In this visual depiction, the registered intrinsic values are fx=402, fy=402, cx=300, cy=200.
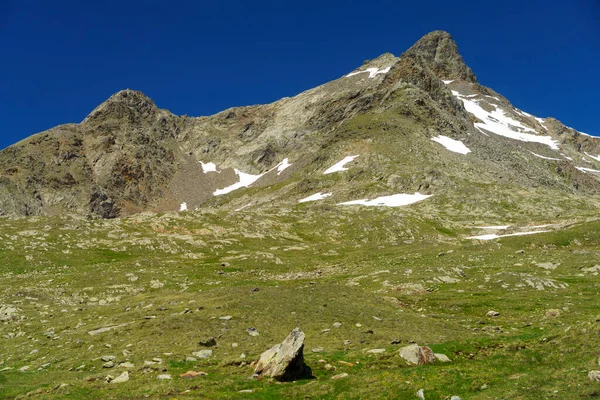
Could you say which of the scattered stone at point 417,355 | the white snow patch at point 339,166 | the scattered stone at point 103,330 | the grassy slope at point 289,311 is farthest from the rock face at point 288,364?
the white snow patch at point 339,166

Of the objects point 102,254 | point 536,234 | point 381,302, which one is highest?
point 102,254

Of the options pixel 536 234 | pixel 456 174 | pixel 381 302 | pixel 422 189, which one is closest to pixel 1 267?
pixel 381 302

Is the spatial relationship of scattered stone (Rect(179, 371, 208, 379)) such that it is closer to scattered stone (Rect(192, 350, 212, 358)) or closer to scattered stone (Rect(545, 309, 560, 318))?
scattered stone (Rect(192, 350, 212, 358))

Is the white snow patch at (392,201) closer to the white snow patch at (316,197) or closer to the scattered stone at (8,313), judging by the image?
the white snow patch at (316,197)

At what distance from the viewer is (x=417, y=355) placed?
20672mm

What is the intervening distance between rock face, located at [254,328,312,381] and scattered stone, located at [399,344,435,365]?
17.0 ft

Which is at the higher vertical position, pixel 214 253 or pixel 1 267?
pixel 1 267

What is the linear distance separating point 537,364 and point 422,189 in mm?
134113

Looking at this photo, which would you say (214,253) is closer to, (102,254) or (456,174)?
(102,254)

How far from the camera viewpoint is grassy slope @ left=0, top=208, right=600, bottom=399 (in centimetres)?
1764

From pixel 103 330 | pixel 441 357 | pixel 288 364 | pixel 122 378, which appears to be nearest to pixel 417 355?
pixel 441 357

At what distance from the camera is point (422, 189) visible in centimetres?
14788

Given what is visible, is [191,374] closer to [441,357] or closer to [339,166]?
[441,357]

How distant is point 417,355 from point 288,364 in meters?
6.87
